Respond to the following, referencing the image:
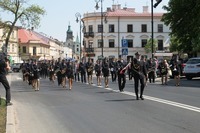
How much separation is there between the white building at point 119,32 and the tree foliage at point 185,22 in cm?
4543

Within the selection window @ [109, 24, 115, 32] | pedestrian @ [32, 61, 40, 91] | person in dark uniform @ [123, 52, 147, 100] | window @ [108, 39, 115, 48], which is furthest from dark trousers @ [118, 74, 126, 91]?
window @ [109, 24, 115, 32]

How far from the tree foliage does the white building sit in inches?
1788

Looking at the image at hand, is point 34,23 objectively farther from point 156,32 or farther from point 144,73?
point 144,73

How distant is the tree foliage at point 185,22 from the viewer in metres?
38.0

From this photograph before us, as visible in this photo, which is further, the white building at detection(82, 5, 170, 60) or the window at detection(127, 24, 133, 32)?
the window at detection(127, 24, 133, 32)

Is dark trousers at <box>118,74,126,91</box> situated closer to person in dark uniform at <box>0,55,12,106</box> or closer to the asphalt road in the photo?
the asphalt road

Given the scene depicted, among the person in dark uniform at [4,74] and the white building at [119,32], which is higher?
the white building at [119,32]

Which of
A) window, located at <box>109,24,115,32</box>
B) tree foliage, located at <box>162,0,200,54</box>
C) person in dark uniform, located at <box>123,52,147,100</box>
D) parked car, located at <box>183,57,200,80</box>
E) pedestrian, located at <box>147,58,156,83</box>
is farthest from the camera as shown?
window, located at <box>109,24,115,32</box>

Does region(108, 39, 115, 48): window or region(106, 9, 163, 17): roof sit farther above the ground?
region(106, 9, 163, 17): roof

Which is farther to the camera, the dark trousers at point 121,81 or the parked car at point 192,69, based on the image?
the parked car at point 192,69

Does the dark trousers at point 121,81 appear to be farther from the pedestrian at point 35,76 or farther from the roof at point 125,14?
the roof at point 125,14

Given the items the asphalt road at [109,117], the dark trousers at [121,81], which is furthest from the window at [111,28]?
the asphalt road at [109,117]

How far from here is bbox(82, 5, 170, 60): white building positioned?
8944 cm

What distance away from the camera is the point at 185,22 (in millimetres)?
40125
